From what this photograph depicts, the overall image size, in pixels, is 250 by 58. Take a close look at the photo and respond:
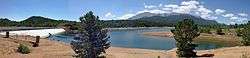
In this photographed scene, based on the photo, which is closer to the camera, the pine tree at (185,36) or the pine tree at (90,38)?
the pine tree at (90,38)

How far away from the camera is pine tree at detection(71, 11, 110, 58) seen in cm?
3519

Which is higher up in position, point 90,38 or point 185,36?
point 90,38

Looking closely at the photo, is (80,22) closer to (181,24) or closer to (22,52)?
(181,24)

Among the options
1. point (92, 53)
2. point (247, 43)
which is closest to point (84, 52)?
point (92, 53)

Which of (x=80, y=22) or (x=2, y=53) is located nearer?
(x=80, y=22)

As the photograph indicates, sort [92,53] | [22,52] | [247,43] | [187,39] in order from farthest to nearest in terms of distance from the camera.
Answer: [247,43] < [22,52] < [187,39] < [92,53]

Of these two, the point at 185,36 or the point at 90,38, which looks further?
the point at 185,36

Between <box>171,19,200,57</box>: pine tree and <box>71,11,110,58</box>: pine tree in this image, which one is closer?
<box>71,11,110,58</box>: pine tree

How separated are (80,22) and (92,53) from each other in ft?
9.75

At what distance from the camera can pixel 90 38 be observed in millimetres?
35344

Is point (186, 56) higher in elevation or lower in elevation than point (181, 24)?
lower

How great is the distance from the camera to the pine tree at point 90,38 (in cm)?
3519

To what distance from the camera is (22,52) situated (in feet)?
215

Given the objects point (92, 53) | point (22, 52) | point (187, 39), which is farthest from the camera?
point (22, 52)
